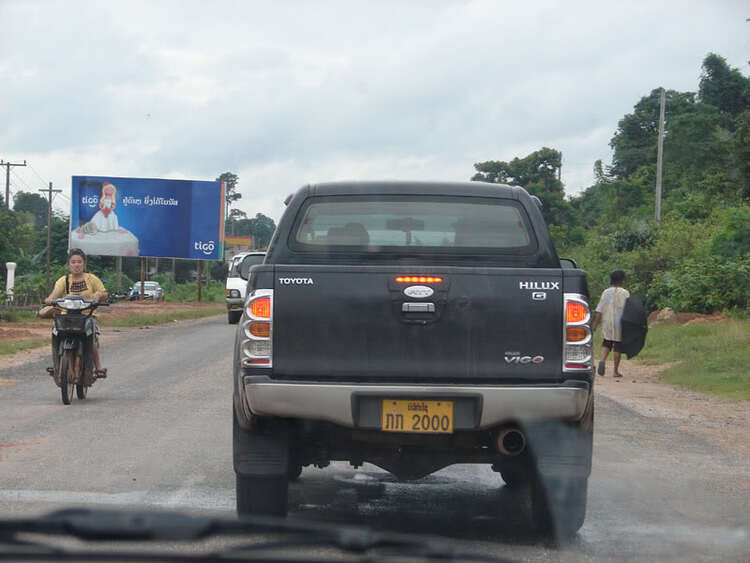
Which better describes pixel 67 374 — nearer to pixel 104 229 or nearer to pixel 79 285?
pixel 79 285

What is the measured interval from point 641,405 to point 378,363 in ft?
Answer: 27.1

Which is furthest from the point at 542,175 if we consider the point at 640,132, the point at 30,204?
the point at 30,204

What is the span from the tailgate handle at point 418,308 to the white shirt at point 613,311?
1080 centimetres

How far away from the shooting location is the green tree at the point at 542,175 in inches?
2400

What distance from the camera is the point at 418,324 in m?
5.32

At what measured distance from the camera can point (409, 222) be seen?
6.39 m

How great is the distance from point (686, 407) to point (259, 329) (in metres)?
8.85

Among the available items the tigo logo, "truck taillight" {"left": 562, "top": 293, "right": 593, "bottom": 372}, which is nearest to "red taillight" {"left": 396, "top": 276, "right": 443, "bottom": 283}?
"truck taillight" {"left": 562, "top": 293, "right": 593, "bottom": 372}

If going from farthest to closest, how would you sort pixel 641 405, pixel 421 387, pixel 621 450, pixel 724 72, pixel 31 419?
pixel 724 72, pixel 641 405, pixel 31 419, pixel 621 450, pixel 421 387

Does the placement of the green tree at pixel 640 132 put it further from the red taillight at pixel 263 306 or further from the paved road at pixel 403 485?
the red taillight at pixel 263 306

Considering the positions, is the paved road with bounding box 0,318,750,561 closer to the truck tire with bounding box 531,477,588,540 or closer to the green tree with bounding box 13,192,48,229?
the truck tire with bounding box 531,477,588,540

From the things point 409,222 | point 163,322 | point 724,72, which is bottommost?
point 163,322

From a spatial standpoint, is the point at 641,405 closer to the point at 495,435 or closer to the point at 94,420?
the point at 94,420

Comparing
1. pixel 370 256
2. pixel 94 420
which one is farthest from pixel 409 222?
pixel 94 420
